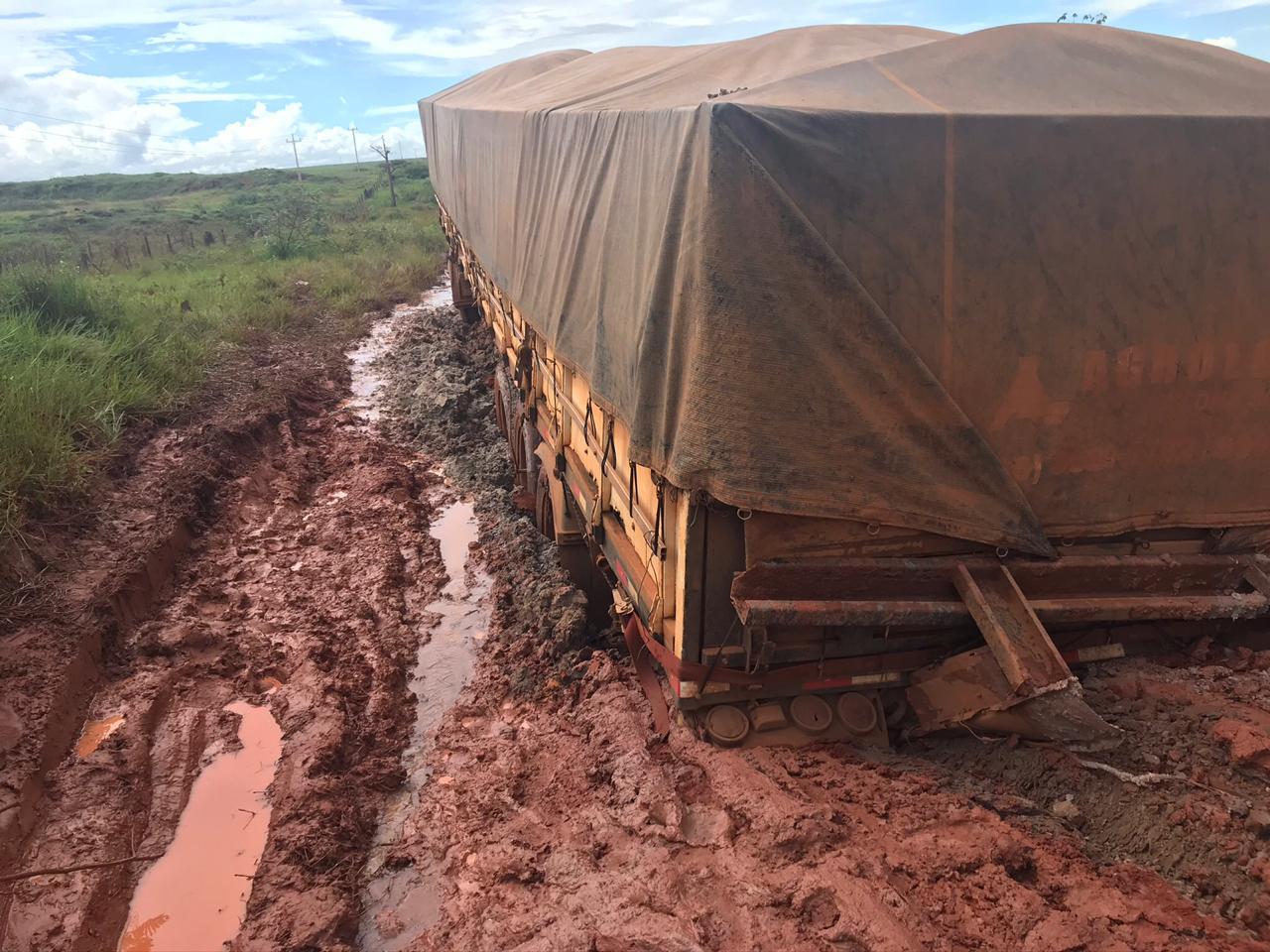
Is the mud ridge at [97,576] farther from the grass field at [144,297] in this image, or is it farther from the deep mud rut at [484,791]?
the grass field at [144,297]

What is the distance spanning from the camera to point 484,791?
11.1ft

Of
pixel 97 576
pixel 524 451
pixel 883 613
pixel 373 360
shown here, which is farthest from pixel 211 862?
pixel 373 360

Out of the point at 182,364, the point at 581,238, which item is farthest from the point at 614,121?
the point at 182,364

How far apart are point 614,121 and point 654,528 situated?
1.72 metres

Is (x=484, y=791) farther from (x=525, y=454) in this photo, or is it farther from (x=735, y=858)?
(x=525, y=454)

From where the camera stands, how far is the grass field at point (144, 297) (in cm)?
609

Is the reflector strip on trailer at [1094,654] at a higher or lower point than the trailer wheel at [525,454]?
higher

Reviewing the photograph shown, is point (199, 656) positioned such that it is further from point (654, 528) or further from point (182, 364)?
point (182, 364)

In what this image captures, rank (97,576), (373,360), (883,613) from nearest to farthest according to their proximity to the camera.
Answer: (883,613) < (97,576) < (373,360)

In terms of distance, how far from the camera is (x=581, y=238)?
3.62 metres

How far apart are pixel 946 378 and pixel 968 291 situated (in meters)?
0.28

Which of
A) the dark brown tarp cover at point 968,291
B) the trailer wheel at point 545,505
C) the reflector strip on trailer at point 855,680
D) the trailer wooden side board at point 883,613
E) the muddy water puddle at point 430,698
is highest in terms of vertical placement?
the dark brown tarp cover at point 968,291

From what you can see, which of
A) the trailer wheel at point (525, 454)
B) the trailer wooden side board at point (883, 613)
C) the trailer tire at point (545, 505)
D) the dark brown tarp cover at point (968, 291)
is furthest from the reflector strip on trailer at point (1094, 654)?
the trailer wheel at point (525, 454)

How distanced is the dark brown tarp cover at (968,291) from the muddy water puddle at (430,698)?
77.7 inches
